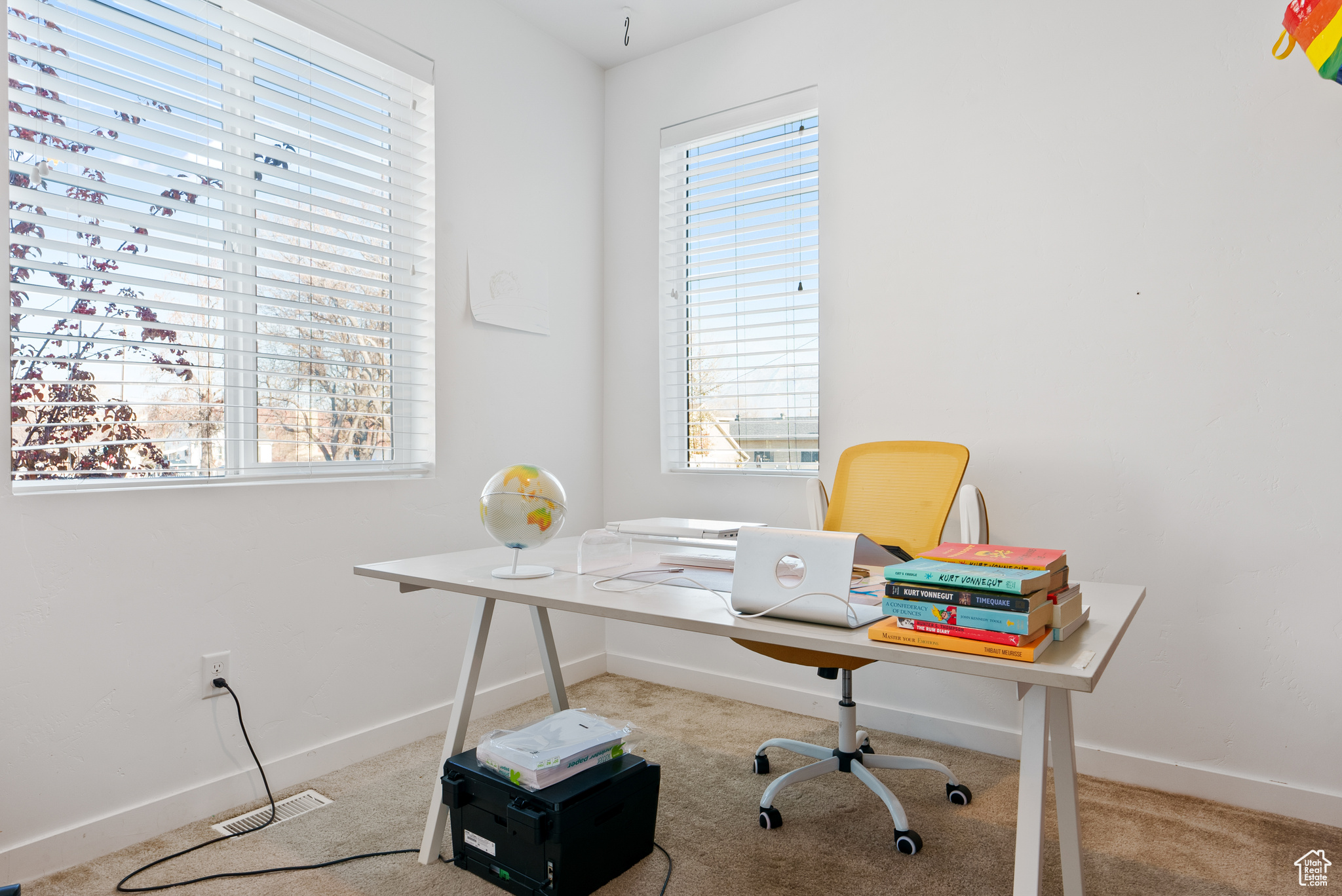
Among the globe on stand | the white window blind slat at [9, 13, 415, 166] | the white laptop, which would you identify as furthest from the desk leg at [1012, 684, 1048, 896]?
the white window blind slat at [9, 13, 415, 166]

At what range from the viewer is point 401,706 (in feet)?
8.36

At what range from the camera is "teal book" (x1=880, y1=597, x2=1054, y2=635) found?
40.4 inches

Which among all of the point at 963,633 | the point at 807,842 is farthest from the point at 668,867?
the point at 963,633

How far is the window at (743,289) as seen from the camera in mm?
2881

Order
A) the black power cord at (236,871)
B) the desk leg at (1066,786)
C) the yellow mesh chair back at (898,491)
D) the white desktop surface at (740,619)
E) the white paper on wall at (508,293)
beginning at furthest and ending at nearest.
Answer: the white paper on wall at (508,293) < the yellow mesh chair back at (898,491) < the black power cord at (236,871) < the desk leg at (1066,786) < the white desktop surface at (740,619)

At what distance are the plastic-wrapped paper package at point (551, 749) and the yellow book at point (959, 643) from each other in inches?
33.2

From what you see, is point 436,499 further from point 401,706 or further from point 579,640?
point 579,640

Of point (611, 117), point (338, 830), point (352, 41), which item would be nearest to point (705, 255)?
point (611, 117)

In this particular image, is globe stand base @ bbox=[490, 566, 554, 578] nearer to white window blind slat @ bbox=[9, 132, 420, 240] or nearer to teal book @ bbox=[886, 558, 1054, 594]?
teal book @ bbox=[886, 558, 1054, 594]

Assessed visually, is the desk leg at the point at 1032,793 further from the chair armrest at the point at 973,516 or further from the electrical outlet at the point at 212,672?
the electrical outlet at the point at 212,672

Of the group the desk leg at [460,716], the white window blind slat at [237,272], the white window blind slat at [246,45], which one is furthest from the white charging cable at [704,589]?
the white window blind slat at [246,45]

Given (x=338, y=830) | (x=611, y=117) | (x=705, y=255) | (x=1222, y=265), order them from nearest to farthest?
(x=338, y=830), (x=1222, y=265), (x=705, y=255), (x=611, y=117)

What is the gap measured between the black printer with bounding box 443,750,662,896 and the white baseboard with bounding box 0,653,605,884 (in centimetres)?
71

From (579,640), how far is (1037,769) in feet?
7.87
